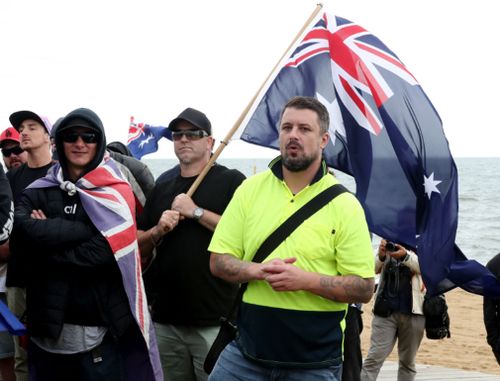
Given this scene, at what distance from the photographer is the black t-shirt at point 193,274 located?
16.0 feet

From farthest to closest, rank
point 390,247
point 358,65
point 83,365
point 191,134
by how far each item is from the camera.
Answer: point 390,247 < point 358,65 < point 191,134 < point 83,365

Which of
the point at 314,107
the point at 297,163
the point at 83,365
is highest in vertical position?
the point at 314,107

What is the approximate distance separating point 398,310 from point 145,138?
331 centimetres

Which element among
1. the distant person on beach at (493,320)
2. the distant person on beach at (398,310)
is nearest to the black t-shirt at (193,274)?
the distant person on beach at (493,320)

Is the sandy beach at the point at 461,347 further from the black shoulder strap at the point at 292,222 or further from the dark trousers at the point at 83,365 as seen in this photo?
the black shoulder strap at the point at 292,222

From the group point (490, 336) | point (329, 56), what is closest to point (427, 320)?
point (490, 336)

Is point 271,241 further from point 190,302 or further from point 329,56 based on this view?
point 329,56

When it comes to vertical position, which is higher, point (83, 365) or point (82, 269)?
point (82, 269)

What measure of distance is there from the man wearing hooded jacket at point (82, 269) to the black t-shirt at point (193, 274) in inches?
19.6

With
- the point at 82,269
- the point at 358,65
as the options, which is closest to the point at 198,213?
the point at 82,269

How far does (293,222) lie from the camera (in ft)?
12.3

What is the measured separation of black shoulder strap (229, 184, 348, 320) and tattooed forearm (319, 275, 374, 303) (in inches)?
11.8

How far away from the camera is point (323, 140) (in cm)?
395

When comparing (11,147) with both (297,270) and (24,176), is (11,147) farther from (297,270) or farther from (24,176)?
(297,270)
